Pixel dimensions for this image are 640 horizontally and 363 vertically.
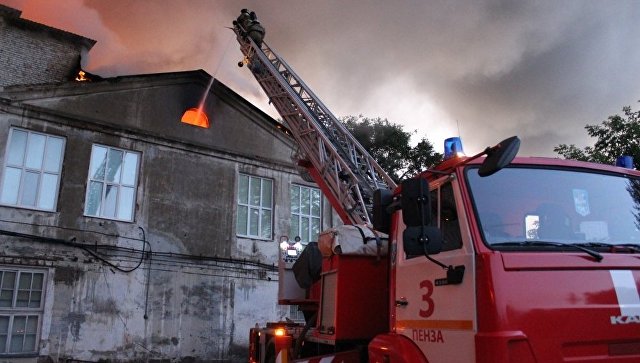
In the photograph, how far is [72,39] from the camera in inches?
529

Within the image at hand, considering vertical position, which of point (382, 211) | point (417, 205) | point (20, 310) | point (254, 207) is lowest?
point (20, 310)

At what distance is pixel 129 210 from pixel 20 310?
316cm

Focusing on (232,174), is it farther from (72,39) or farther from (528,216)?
(528,216)

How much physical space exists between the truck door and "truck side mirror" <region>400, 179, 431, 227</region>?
0.84ft

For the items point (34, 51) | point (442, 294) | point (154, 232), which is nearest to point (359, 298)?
point (442, 294)

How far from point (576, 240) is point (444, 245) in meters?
0.82

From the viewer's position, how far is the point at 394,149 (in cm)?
2042

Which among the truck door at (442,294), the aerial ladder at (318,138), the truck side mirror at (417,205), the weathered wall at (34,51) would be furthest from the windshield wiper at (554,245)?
the weathered wall at (34,51)

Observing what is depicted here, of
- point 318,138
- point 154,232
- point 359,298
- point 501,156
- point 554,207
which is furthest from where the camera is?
point 154,232

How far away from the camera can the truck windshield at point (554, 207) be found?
3.15 metres

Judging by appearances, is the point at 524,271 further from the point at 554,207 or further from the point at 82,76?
the point at 82,76

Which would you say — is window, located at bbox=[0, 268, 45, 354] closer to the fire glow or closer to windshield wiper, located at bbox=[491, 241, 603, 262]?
the fire glow

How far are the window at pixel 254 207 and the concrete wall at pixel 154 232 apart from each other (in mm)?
215

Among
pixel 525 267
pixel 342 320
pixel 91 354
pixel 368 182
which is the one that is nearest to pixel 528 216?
pixel 525 267
